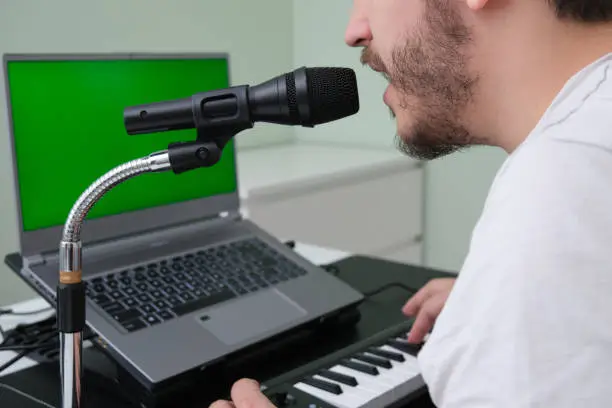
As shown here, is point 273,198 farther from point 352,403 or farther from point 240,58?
point 352,403

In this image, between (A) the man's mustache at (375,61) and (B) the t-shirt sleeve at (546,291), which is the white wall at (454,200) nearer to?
(A) the man's mustache at (375,61)

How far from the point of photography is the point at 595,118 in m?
0.44

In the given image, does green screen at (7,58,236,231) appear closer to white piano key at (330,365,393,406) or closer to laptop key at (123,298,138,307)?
laptop key at (123,298,138,307)

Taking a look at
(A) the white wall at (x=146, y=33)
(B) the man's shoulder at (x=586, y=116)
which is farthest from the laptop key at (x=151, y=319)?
(A) the white wall at (x=146, y=33)

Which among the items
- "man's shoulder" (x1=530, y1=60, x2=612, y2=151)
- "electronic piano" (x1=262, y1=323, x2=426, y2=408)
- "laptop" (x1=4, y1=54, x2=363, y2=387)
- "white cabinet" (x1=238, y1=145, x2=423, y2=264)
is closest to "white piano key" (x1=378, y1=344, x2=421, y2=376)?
"electronic piano" (x1=262, y1=323, x2=426, y2=408)

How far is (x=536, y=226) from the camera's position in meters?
0.42

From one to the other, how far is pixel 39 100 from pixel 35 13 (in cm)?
91

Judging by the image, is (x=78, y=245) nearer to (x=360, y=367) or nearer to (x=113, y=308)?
(x=113, y=308)

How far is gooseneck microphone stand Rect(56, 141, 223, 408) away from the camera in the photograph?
21.9 inches

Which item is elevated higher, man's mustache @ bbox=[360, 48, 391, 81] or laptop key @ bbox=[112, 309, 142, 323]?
man's mustache @ bbox=[360, 48, 391, 81]

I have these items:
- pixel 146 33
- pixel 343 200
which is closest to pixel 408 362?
pixel 343 200

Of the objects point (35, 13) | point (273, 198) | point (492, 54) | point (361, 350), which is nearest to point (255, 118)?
point (492, 54)

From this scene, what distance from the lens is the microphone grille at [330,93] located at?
21.8 inches

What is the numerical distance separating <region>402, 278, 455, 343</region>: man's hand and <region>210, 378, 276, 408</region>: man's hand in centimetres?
23
